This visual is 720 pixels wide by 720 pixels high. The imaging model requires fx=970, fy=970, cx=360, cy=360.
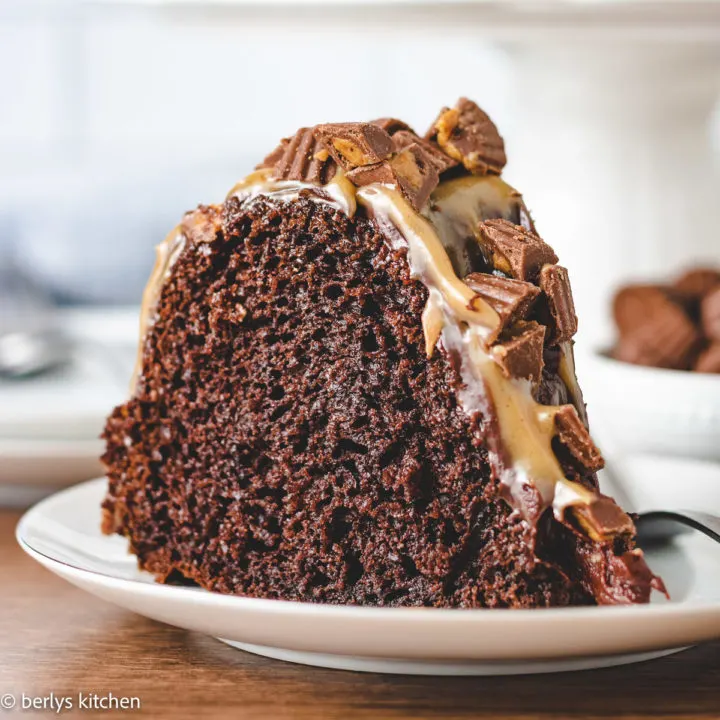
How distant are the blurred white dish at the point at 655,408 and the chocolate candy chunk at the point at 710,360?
0.04 m

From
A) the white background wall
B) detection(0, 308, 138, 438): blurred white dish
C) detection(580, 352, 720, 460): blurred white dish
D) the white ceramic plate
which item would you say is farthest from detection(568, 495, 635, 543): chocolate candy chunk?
the white background wall

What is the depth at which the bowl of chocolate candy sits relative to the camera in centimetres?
163

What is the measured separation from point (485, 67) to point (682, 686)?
4.02 m

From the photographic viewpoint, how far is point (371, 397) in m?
1.03

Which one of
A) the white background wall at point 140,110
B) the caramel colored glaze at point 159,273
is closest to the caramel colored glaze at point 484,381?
the caramel colored glaze at point 159,273

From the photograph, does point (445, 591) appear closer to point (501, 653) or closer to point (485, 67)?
point (501, 653)

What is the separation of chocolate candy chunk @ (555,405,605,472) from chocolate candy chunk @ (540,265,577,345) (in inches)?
3.8

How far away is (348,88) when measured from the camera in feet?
15.3

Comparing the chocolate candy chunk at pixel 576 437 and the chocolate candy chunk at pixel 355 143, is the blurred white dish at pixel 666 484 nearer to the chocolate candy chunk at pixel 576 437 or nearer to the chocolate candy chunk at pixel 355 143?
the chocolate candy chunk at pixel 576 437

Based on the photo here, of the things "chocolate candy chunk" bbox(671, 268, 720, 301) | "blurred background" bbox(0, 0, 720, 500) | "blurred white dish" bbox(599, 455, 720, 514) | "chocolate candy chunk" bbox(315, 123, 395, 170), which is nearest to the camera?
"chocolate candy chunk" bbox(315, 123, 395, 170)

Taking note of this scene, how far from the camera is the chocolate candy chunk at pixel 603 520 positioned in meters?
0.89

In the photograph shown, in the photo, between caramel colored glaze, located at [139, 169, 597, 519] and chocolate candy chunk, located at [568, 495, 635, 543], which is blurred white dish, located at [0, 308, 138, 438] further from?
chocolate candy chunk, located at [568, 495, 635, 543]

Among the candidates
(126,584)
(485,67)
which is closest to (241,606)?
(126,584)

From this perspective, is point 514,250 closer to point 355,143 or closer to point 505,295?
point 505,295
